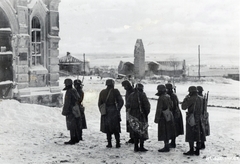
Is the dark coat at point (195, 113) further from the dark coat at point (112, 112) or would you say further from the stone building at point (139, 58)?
the stone building at point (139, 58)

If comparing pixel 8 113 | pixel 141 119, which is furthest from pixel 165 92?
pixel 8 113

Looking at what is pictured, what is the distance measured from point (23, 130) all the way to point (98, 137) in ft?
7.59

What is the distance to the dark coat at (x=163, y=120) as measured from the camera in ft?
26.7

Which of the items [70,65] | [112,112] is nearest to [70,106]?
[112,112]

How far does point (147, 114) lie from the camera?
27.1 ft

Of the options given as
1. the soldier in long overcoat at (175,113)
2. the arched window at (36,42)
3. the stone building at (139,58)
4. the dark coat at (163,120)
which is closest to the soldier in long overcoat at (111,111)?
the dark coat at (163,120)

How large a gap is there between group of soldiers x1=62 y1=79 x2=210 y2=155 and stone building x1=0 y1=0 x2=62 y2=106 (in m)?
6.01

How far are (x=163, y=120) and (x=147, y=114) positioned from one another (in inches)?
16.8

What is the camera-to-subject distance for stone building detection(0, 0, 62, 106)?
1377 cm

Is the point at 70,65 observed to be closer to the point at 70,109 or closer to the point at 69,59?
the point at 69,59

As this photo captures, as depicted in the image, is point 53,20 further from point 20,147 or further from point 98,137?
point 20,147

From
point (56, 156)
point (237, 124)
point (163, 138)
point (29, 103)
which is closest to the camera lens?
point (56, 156)

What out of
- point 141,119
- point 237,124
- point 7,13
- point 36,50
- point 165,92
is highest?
point 7,13

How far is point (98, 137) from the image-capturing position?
392 inches
